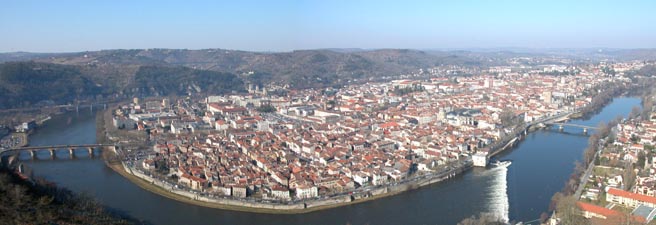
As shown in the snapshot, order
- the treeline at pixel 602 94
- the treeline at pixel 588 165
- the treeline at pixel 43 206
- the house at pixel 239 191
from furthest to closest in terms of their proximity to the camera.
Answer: the treeline at pixel 602 94
the house at pixel 239 191
the treeline at pixel 588 165
the treeline at pixel 43 206

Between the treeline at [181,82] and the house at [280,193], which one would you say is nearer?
the house at [280,193]

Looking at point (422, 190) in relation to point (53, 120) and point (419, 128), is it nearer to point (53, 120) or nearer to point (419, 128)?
point (419, 128)

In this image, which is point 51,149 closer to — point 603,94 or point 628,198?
point 628,198

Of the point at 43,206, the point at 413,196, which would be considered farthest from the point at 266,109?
the point at 43,206

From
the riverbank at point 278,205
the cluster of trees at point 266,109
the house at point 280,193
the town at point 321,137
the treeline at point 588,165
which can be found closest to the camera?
the treeline at point 588,165

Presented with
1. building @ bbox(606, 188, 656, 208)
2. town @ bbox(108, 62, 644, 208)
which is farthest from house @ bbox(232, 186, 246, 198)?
building @ bbox(606, 188, 656, 208)

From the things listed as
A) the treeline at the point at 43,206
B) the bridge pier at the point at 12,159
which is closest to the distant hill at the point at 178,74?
the bridge pier at the point at 12,159

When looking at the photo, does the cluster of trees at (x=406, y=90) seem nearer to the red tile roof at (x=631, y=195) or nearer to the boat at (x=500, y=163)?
the boat at (x=500, y=163)

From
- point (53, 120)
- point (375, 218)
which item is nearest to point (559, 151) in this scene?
point (375, 218)
